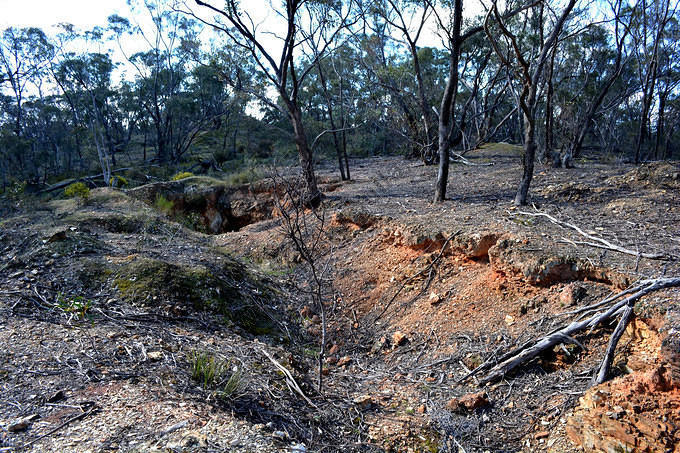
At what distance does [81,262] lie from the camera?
4.79 metres

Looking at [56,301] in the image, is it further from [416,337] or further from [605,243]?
[605,243]

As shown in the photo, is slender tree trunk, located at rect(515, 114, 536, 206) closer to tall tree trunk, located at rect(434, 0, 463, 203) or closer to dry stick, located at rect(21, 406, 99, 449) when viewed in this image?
tall tree trunk, located at rect(434, 0, 463, 203)

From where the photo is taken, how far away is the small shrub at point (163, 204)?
10195 mm

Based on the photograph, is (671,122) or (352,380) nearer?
(352,380)

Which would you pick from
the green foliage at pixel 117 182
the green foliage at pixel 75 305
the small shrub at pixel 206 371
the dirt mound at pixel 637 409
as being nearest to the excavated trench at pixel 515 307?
the dirt mound at pixel 637 409

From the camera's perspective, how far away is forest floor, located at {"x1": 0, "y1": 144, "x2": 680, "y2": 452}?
2.56 m

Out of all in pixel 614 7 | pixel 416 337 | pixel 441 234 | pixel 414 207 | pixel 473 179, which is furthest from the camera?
pixel 614 7

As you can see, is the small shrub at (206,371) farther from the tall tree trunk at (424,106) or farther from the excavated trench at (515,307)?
the tall tree trunk at (424,106)

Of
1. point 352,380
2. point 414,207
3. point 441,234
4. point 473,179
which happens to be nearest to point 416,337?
point 352,380

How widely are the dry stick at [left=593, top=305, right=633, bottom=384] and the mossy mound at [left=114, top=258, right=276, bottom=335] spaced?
10.3 ft

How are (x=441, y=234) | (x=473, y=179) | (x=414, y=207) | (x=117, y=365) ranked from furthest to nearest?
(x=473, y=179) < (x=414, y=207) < (x=441, y=234) < (x=117, y=365)

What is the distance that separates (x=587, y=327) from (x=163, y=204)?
31.3 ft

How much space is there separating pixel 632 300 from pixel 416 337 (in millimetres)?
1967

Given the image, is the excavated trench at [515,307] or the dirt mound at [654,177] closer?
the excavated trench at [515,307]
